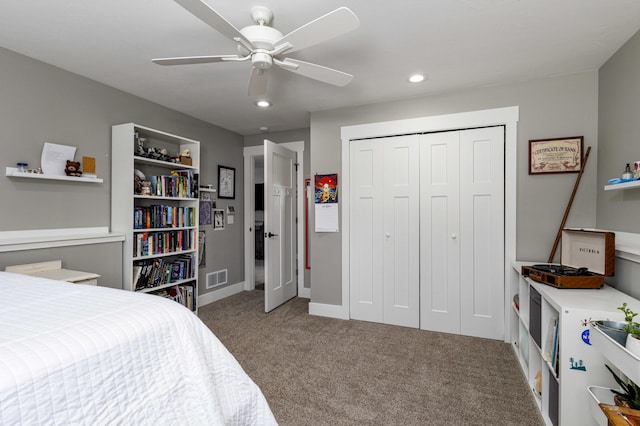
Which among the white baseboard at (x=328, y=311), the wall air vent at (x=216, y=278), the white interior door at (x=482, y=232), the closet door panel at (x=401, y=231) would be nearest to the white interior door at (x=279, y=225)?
the white baseboard at (x=328, y=311)

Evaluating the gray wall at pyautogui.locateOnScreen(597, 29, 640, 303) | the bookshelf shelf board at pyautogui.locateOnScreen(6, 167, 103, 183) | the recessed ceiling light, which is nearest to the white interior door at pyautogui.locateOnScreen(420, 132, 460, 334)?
the recessed ceiling light

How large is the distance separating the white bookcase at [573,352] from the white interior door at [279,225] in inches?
104

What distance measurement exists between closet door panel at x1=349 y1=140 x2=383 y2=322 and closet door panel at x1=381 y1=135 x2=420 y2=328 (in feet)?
0.25

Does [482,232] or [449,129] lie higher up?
[449,129]

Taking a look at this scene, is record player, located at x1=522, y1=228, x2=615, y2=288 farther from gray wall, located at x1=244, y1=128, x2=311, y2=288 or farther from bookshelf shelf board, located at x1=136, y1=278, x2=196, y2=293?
bookshelf shelf board, located at x1=136, y1=278, x2=196, y2=293

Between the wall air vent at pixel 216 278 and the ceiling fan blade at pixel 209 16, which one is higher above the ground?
the ceiling fan blade at pixel 209 16

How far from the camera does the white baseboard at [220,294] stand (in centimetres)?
405

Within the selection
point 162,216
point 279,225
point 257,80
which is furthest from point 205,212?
point 257,80

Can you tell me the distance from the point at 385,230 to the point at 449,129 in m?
1.18

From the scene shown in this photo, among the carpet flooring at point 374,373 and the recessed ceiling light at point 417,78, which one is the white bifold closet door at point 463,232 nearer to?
the carpet flooring at point 374,373

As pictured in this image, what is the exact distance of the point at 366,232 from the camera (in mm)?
3434

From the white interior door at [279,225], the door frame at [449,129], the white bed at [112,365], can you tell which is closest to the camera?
the white bed at [112,365]

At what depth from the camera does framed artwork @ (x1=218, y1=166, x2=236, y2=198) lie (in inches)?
171

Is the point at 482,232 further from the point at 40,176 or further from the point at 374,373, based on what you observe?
the point at 40,176
